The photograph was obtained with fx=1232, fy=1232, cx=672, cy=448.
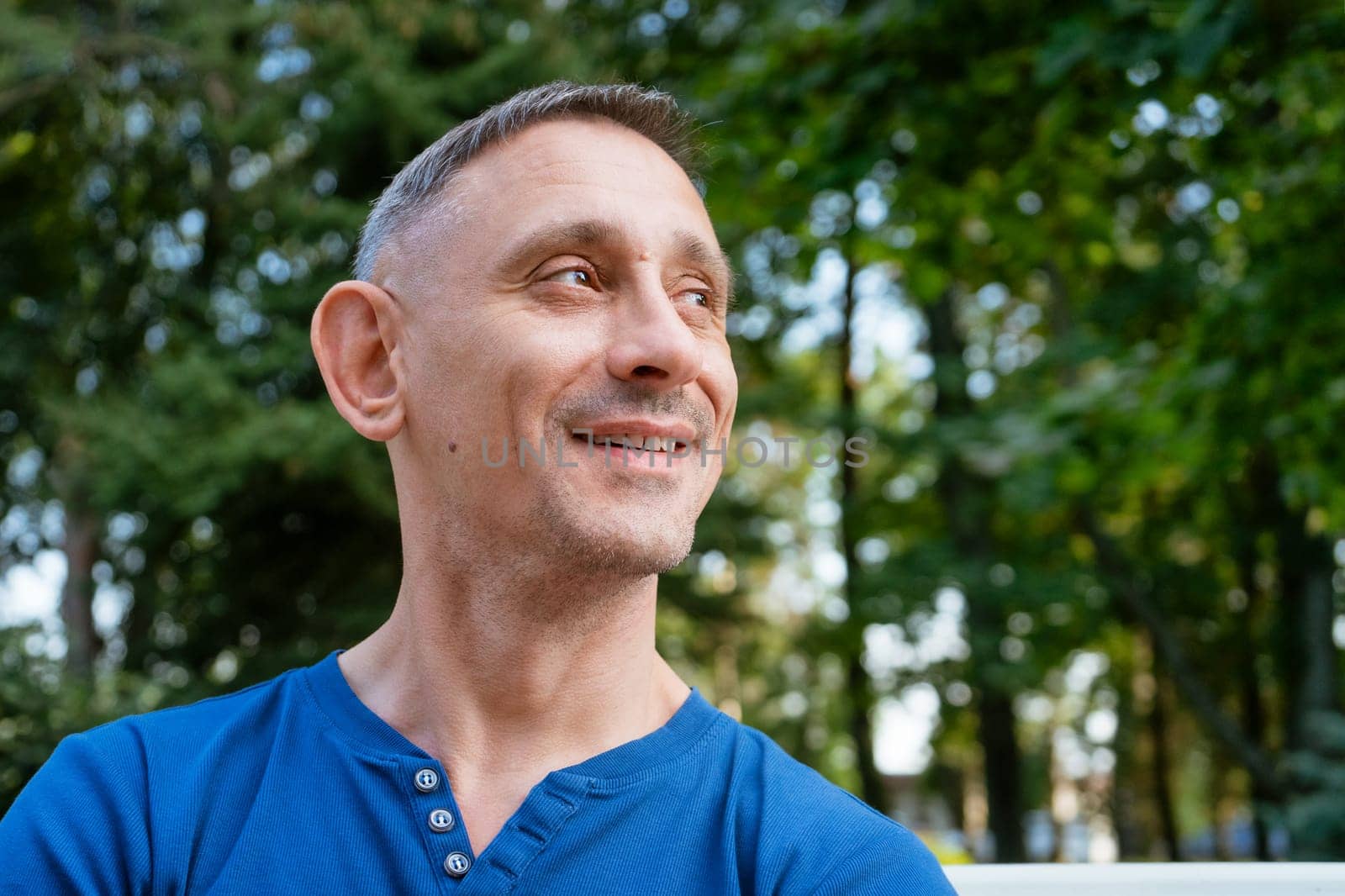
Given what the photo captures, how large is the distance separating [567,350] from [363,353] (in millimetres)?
385

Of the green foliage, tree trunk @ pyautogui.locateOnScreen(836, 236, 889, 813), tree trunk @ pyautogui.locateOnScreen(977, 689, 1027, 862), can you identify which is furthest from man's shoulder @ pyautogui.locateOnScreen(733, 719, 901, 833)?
tree trunk @ pyautogui.locateOnScreen(977, 689, 1027, 862)

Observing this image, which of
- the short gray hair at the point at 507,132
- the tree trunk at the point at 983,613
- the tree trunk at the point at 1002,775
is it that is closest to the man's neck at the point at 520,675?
the short gray hair at the point at 507,132

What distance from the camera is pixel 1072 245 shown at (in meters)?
6.30

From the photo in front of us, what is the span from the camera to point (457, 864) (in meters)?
1.48

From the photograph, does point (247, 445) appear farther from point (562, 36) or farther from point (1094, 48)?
point (1094, 48)

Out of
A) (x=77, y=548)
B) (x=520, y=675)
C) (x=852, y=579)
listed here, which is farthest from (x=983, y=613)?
(x=520, y=675)

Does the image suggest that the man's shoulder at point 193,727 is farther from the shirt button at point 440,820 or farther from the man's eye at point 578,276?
the man's eye at point 578,276

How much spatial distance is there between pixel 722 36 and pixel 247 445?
4626 millimetres

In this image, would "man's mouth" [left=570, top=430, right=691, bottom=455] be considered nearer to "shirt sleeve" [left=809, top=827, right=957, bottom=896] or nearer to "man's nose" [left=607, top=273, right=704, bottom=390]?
"man's nose" [left=607, top=273, right=704, bottom=390]

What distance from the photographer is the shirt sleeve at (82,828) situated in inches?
57.5

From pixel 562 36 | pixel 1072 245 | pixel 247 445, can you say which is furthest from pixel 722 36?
pixel 247 445

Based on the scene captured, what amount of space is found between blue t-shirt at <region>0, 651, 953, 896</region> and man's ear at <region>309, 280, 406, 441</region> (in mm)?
404

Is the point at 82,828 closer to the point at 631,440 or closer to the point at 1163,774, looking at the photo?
the point at 631,440

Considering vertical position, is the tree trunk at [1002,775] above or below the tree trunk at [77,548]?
below
